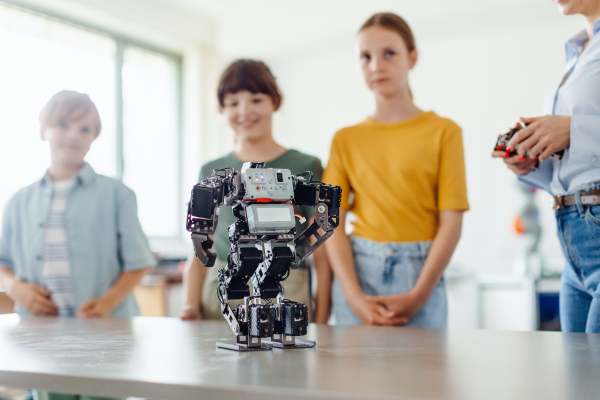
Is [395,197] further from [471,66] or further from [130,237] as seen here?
[471,66]

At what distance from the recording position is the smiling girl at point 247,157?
1465 mm

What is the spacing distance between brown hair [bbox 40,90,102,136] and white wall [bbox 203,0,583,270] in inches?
89.8

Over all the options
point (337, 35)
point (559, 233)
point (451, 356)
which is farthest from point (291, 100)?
point (451, 356)

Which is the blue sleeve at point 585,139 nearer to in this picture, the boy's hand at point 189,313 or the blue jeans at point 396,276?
the blue jeans at point 396,276

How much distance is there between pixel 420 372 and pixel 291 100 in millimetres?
4551

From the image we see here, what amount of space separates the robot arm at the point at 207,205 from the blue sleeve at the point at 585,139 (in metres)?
0.69

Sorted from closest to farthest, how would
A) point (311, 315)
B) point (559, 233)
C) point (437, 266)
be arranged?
point (559, 233)
point (437, 266)
point (311, 315)

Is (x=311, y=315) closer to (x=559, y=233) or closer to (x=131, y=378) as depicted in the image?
(x=559, y=233)

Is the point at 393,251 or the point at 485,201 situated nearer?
the point at 393,251

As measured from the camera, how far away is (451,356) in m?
0.79

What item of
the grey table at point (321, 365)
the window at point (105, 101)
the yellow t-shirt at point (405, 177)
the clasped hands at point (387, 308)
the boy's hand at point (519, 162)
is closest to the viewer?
the grey table at point (321, 365)

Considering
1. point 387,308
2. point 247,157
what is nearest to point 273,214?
point 387,308

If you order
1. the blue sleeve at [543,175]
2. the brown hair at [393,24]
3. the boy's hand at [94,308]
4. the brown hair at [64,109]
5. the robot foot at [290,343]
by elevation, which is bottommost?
the boy's hand at [94,308]

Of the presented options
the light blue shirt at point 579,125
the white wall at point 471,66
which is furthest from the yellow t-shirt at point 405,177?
the white wall at point 471,66
